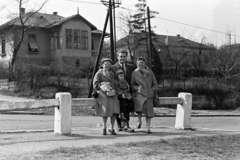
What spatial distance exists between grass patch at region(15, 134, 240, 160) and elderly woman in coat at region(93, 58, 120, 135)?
4.41 ft

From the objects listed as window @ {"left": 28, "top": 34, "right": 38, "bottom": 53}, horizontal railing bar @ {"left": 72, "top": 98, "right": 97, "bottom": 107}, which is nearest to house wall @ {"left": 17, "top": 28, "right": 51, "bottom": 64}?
window @ {"left": 28, "top": 34, "right": 38, "bottom": 53}

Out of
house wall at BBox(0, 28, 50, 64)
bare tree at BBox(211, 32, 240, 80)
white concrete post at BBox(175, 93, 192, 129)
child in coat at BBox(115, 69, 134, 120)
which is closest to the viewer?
child in coat at BBox(115, 69, 134, 120)

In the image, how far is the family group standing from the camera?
7602 mm

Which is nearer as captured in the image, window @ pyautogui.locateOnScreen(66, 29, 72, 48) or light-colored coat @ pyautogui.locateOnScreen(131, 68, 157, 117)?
light-colored coat @ pyautogui.locateOnScreen(131, 68, 157, 117)

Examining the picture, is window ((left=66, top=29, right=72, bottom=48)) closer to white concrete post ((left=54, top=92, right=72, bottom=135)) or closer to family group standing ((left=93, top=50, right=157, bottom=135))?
family group standing ((left=93, top=50, right=157, bottom=135))

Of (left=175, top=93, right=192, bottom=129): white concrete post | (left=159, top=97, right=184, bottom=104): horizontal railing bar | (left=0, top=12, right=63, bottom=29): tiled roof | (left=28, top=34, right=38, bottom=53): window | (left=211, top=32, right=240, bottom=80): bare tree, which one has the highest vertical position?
(left=0, top=12, right=63, bottom=29): tiled roof

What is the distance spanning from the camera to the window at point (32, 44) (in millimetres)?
40763

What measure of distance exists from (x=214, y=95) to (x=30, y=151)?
28522 mm

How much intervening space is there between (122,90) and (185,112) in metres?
2.13

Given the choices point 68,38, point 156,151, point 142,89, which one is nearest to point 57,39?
point 68,38

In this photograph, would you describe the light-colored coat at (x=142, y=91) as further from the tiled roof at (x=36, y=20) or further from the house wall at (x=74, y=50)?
the house wall at (x=74, y=50)

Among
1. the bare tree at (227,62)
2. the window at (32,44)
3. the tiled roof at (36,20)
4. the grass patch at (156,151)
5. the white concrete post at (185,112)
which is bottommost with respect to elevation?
the grass patch at (156,151)

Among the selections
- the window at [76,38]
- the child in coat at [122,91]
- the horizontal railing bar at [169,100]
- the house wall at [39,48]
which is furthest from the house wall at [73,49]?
the child in coat at [122,91]

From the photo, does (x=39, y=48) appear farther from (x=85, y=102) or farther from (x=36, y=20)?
(x=85, y=102)
